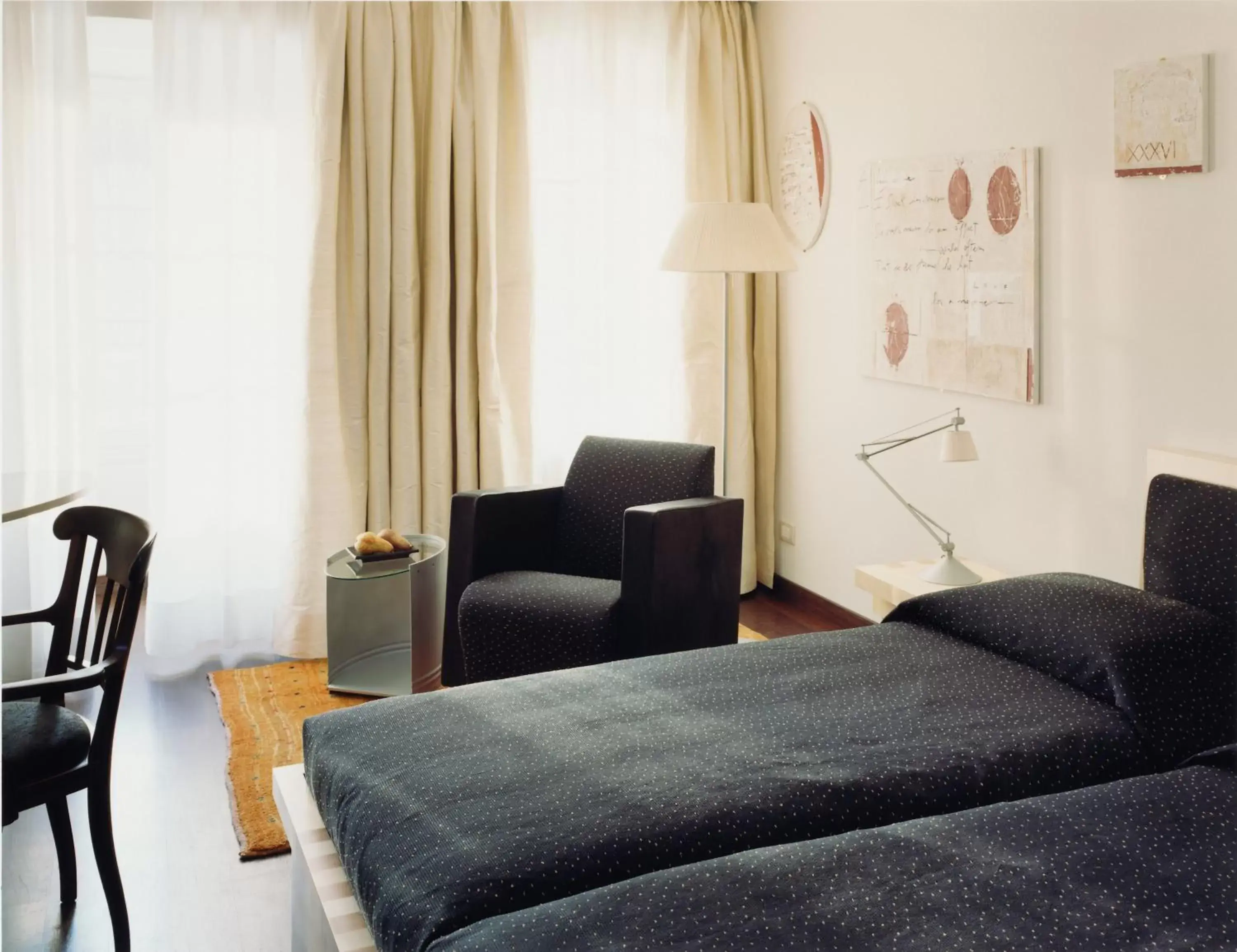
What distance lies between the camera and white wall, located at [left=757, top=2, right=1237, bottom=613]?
2.57 meters

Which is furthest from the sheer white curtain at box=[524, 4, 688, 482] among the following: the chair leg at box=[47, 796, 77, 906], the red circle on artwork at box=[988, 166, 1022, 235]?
the chair leg at box=[47, 796, 77, 906]

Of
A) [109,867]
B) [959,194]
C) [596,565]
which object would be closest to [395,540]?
[596,565]

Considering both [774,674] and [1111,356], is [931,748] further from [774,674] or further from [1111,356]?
[1111,356]

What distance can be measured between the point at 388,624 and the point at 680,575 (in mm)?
1009

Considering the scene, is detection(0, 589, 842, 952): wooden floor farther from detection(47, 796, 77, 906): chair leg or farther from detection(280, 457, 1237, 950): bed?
detection(280, 457, 1237, 950): bed

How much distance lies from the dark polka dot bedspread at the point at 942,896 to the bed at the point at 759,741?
13 centimetres

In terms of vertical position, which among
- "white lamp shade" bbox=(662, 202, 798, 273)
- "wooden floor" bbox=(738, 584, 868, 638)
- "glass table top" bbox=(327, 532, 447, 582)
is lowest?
"wooden floor" bbox=(738, 584, 868, 638)

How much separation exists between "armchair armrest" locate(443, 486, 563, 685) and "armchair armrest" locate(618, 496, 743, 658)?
0.38 metres

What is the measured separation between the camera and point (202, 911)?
2.31m

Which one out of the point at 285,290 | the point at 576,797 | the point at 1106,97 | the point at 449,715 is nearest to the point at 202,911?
the point at 449,715

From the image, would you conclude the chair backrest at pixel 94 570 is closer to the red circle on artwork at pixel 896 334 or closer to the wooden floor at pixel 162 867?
the wooden floor at pixel 162 867

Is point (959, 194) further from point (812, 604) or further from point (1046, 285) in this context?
point (812, 604)

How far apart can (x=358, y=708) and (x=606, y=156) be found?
8.91ft

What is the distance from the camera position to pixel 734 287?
435cm
